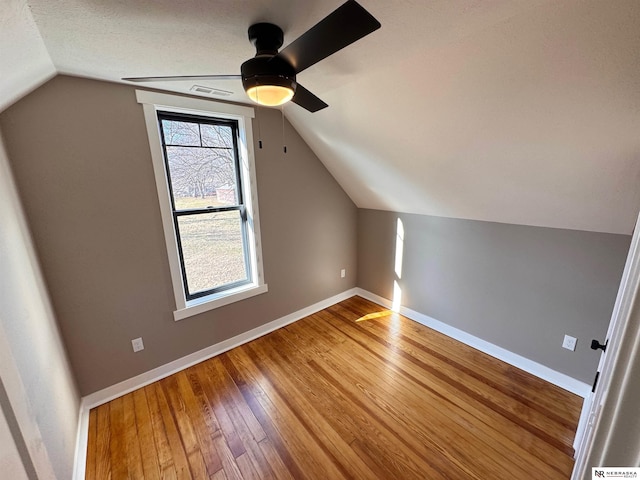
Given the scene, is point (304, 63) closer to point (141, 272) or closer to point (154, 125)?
point (154, 125)


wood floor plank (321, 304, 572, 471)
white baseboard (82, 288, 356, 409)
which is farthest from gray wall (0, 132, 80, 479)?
wood floor plank (321, 304, 572, 471)

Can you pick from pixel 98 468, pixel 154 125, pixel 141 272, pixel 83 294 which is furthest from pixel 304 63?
pixel 98 468

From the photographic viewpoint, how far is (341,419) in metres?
1.80

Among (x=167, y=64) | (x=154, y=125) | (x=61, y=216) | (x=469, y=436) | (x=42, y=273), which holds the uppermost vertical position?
(x=167, y=64)

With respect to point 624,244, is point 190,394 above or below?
below

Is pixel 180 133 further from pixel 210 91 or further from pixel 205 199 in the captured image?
pixel 205 199

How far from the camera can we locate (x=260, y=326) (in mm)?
2768

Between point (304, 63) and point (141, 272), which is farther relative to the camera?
point (141, 272)

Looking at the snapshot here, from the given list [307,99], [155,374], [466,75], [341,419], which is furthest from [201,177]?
[341,419]

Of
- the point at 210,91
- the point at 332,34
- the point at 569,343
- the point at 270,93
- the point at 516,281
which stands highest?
the point at 210,91

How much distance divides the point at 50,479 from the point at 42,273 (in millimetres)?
1547

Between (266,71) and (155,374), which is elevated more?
(266,71)

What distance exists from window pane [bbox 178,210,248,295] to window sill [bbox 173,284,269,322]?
103 millimetres

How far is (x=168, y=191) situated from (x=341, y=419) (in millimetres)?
2095
